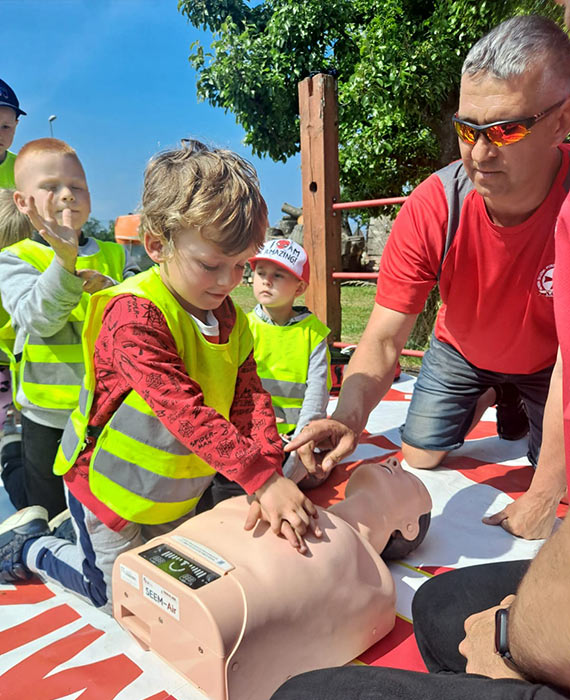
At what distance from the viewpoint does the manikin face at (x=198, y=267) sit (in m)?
1.26

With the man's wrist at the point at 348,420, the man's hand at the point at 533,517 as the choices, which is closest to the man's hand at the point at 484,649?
the man's wrist at the point at 348,420

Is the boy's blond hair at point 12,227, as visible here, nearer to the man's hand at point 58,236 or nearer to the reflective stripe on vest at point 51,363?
the reflective stripe on vest at point 51,363

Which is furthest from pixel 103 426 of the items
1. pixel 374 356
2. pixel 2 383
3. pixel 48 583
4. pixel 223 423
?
pixel 2 383

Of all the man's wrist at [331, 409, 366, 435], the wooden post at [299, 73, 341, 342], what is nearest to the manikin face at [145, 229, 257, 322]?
the man's wrist at [331, 409, 366, 435]

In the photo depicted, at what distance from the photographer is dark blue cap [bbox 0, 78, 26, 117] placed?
2332 millimetres

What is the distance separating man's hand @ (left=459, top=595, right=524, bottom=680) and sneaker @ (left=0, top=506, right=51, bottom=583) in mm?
1133

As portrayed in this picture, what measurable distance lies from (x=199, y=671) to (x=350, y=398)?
2.89ft

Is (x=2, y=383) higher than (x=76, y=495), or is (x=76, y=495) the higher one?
(x=2, y=383)

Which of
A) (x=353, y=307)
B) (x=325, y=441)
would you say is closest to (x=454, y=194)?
(x=325, y=441)

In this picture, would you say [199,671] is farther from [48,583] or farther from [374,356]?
[374,356]

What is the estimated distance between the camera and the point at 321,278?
4.03m

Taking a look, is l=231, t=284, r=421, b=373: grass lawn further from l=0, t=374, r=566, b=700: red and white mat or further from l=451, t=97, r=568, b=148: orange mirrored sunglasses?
l=451, t=97, r=568, b=148: orange mirrored sunglasses

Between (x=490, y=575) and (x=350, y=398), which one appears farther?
(x=350, y=398)

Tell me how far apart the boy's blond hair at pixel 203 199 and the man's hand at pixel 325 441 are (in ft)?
1.57
